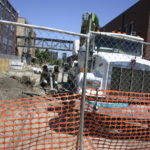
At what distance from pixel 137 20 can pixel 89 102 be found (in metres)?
17.0

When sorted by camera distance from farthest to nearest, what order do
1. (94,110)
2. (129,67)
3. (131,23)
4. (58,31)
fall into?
(131,23)
(129,67)
(94,110)
(58,31)

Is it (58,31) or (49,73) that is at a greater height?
(58,31)

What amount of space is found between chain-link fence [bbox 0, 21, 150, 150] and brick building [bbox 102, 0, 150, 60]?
11.9 metres

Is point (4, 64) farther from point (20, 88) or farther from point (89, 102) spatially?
point (89, 102)

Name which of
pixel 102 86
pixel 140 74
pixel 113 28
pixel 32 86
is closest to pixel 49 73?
pixel 32 86

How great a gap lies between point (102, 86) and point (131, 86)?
34.3 inches

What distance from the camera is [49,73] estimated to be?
8930 millimetres

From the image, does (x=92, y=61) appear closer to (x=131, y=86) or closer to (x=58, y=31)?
(x=131, y=86)

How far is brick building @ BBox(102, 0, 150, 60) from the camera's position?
16.2m

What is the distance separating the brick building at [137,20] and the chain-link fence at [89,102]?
39.1ft

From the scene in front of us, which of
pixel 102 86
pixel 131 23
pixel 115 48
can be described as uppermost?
pixel 131 23

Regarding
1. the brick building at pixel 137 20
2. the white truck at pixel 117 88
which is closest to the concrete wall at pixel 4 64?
the white truck at pixel 117 88

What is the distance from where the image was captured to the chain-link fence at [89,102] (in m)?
3.04

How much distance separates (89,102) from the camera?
12.6 feet
